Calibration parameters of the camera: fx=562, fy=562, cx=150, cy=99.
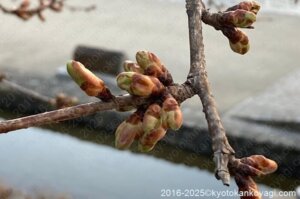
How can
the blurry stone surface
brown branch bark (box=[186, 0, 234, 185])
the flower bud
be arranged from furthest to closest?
the blurry stone surface → the flower bud → brown branch bark (box=[186, 0, 234, 185])

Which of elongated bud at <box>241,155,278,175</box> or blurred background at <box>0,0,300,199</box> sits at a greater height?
elongated bud at <box>241,155,278,175</box>

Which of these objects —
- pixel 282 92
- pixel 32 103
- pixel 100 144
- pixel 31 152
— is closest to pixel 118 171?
→ pixel 100 144

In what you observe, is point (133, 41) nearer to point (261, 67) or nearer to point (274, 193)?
point (261, 67)

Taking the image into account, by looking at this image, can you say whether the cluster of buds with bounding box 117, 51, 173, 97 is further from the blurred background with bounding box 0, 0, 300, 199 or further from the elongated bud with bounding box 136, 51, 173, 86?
the blurred background with bounding box 0, 0, 300, 199

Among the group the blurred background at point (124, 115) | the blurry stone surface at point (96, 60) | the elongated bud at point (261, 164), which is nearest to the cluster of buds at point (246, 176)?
the elongated bud at point (261, 164)

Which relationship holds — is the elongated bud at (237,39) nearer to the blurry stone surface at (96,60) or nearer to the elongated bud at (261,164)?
the elongated bud at (261,164)

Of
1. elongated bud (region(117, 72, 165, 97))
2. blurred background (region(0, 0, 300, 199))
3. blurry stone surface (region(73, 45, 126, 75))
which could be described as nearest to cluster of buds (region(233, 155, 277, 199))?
elongated bud (region(117, 72, 165, 97))
